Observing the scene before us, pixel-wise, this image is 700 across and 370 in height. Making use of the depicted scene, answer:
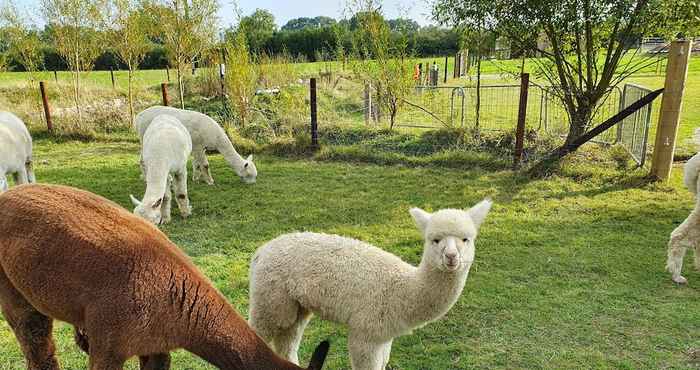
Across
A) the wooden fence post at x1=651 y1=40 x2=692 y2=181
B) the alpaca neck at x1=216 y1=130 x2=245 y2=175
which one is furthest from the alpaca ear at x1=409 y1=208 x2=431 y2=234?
the wooden fence post at x1=651 y1=40 x2=692 y2=181

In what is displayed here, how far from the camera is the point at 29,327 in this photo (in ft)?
8.81

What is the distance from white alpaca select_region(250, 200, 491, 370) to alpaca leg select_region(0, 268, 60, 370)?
47.7 inches

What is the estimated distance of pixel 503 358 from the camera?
3434 millimetres

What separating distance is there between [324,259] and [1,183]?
486cm

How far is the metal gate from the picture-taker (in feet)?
25.6

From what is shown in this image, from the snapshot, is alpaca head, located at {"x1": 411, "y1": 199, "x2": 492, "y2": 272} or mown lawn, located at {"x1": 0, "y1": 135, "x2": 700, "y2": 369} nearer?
alpaca head, located at {"x1": 411, "y1": 199, "x2": 492, "y2": 272}

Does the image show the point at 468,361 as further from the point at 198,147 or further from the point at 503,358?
the point at 198,147

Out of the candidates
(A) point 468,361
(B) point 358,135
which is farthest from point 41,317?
(B) point 358,135

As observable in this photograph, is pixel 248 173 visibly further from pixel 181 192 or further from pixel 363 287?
pixel 363 287

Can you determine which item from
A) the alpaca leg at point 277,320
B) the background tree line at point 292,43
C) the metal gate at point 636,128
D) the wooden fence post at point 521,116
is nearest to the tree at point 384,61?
the background tree line at point 292,43

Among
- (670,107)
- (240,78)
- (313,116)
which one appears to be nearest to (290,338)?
(670,107)

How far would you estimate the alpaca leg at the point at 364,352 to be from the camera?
2.83 m

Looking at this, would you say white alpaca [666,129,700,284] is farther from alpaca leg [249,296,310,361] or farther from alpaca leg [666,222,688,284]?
alpaca leg [249,296,310,361]

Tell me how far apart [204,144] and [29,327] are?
589cm
